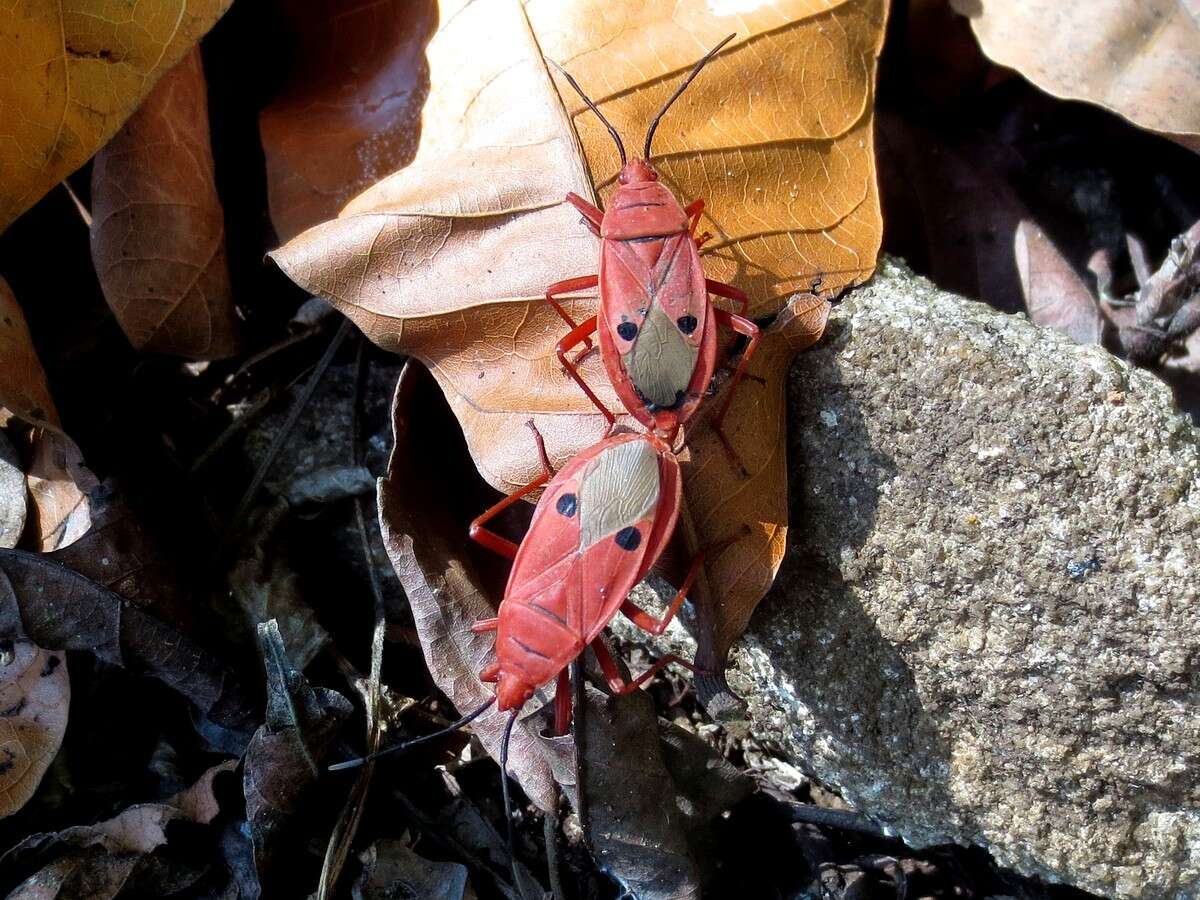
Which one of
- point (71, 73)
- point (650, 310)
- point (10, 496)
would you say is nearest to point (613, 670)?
point (650, 310)

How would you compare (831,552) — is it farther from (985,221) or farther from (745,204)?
(985,221)

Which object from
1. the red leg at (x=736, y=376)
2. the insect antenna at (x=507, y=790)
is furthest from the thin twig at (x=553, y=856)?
the red leg at (x=736, y=376)

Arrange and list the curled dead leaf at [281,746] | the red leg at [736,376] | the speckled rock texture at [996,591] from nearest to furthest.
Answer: the speckled rock texture at [996,591], the red leg at [736,376], the curled dead leaf at [281,746]

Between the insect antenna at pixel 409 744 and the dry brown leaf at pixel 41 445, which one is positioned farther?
the dry brown leaf at pixel 41 445

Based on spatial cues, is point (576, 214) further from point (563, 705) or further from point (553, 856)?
point (553, 856)

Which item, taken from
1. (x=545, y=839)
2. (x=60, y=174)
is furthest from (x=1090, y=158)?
(x=60, y=174)

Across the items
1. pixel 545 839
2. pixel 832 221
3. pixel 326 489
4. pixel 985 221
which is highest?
pixel 832 221

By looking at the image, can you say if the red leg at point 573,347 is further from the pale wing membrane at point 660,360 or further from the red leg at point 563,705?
the red leg at point 563,705
